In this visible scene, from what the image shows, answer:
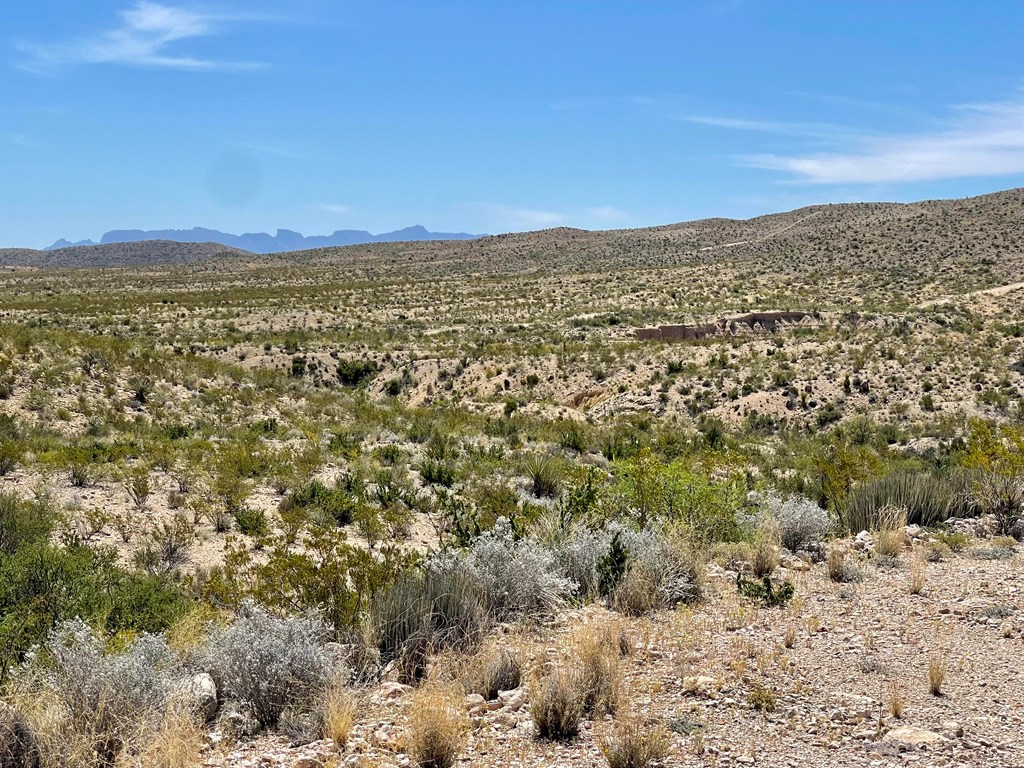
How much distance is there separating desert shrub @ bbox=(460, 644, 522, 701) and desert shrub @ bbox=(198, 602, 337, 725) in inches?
37.6

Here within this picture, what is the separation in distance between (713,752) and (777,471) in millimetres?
12153

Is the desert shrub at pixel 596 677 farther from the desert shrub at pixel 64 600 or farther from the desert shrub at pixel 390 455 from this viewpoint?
the desert shrub at pixel 390 455

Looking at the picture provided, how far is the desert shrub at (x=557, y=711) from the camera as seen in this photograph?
4.54 metres

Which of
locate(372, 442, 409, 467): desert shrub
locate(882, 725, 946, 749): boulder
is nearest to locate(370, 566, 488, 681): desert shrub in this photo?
locate(882, 725, 946, 749): boulder

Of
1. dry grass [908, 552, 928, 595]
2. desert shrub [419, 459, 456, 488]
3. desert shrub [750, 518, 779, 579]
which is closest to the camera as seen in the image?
dry grass [908, 552, 928, 595]

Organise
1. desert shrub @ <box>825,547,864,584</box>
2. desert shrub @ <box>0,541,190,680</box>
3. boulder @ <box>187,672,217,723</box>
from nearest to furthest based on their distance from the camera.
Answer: boulder @ <box>187,672,217,723</box>
desert shrub @ <box>0,541,190,680</box>
desert shrub @ <box>825,547,864,584</box>

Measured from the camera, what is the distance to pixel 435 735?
4.25 meters

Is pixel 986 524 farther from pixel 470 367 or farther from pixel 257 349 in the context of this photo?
pixel 257 349

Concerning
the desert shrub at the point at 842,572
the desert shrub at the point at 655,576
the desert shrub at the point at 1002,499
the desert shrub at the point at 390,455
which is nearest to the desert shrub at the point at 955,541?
the desert shrub at the point at 1002,499

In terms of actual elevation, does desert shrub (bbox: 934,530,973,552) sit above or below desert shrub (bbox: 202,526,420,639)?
below

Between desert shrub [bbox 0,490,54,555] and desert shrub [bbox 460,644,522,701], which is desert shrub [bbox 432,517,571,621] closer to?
desert shrub [bbox 460,644,522,701]

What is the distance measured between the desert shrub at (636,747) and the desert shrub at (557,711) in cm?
27

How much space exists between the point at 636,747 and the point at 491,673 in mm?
1315

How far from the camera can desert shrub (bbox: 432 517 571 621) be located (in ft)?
21.1
